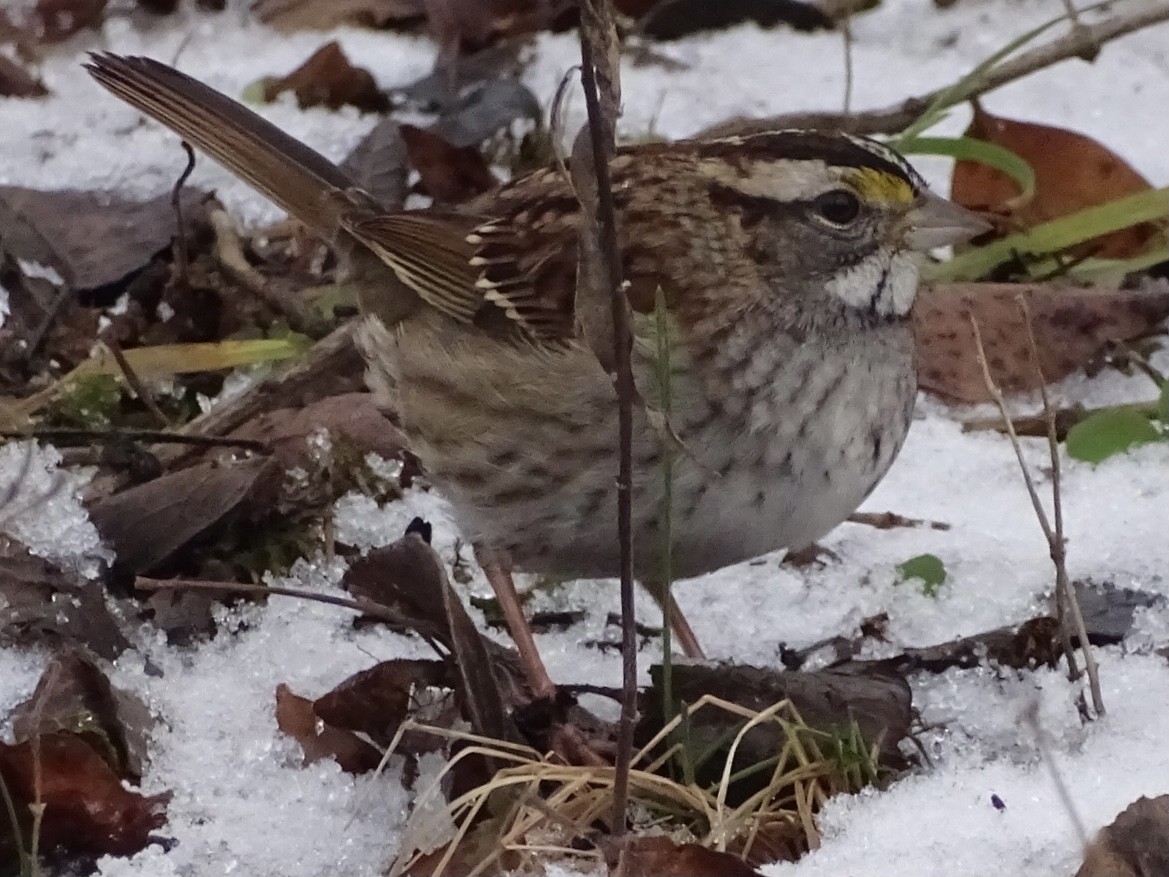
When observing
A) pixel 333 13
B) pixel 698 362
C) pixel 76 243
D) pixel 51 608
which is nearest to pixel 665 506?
pixel 698 362

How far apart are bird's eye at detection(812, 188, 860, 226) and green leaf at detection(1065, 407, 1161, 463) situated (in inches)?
30.8

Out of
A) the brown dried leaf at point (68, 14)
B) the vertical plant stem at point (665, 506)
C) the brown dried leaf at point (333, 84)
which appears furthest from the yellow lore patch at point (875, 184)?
the brown dried leaf at point (68, 14)

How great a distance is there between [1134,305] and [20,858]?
2375mm

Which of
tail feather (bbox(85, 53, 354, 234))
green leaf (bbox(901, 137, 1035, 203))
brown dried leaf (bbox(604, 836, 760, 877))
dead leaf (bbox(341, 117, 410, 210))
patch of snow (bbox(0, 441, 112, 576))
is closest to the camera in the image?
brown dried leaf (bbox(604, 836, 760, 877))

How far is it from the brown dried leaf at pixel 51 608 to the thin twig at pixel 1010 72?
5.09ft

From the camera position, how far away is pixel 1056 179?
376cm

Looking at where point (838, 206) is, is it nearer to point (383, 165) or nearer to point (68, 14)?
point (383, 165)

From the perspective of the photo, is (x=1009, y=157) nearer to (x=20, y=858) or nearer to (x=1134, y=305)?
(x=1134, y=305)

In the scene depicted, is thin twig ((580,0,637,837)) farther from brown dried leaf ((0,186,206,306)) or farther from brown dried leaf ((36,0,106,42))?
brown dried leaf ((36,0,106,42))

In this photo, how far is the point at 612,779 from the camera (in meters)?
1.96

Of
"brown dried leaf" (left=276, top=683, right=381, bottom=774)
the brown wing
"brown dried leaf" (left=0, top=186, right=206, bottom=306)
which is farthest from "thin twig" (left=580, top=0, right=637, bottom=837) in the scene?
"brown dried leaf" (left=0, top=186, right=206, bottom=306)

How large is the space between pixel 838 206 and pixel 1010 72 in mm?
1357

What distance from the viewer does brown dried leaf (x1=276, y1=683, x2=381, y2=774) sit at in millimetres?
2107

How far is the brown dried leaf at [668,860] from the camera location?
1.72 meters
